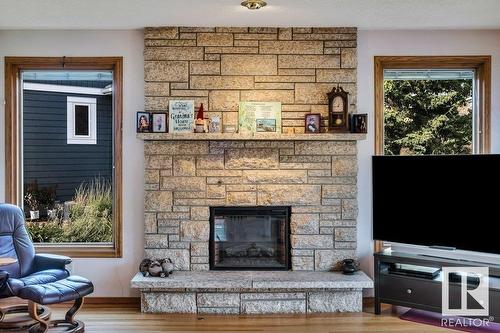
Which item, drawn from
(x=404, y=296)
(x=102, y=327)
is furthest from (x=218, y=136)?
(x=404, y=296)

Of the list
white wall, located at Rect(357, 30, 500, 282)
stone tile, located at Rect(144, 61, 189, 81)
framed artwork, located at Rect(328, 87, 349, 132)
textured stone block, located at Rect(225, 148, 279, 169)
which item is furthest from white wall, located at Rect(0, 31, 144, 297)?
white wall, located at Rect(357, 30, 500, 282)

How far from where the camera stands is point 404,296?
3.77 meters

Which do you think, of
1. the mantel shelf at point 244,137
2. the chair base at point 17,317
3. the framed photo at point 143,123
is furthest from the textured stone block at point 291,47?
the chair base at point 17,317

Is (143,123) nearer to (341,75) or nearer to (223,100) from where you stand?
(223,100)

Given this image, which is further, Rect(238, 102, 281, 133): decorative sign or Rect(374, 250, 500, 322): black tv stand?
Rect(238, 102, 281, 133): decorative sign

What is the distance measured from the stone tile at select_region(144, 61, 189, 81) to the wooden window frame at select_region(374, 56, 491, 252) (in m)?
1.84

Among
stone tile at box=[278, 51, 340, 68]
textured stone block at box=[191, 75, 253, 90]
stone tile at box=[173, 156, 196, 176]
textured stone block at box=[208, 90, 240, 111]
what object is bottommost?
stone tile at box=[173, 156, 196, 176]

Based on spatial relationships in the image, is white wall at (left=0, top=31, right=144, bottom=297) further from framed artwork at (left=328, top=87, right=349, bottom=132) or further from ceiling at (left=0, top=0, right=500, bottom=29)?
framed artwork at (left=328, top=87, right=349, bottom=132)

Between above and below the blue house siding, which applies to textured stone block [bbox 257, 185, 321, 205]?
below

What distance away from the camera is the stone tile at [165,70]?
4129 mm

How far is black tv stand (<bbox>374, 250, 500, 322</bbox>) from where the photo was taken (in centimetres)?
348

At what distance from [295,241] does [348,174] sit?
803 millimetres

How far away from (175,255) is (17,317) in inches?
54.5

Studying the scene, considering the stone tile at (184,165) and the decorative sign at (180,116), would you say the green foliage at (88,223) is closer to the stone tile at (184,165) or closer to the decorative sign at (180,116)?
the stone tile at (184,165)
